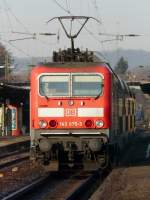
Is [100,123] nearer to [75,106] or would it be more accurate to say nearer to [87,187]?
[75,106]

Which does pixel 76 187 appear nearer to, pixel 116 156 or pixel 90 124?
pixel 90 124

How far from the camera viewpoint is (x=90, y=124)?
1817cm

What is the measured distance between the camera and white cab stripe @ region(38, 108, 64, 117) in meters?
18.3

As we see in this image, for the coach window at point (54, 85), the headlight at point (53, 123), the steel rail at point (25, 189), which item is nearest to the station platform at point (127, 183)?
the steel rail at point (25, 189)

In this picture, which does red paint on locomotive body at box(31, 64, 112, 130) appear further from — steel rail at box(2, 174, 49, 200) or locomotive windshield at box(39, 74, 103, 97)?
steel rail at box(2, 174, 49, 200)

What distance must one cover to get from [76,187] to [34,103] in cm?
341

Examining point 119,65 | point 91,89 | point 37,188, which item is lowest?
point 37,188

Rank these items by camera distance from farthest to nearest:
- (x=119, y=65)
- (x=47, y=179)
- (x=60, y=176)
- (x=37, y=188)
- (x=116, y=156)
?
(x=119, y=65), (x=116, y=156), (x=60, y=176), (x=47, y=179), (x=37, y=188)

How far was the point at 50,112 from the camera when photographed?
60.2 ft

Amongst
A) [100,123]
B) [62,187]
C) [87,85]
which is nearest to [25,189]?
[62,187]

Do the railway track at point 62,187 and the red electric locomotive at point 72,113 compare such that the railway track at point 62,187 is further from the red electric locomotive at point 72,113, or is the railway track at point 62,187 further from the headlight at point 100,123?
the headlight at point 100,123

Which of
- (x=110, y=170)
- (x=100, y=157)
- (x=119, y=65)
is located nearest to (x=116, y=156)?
(x=110, y=170)

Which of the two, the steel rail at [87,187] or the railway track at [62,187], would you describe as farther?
the steel rail at [87,187]

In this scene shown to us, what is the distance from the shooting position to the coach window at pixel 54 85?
18.4 m
